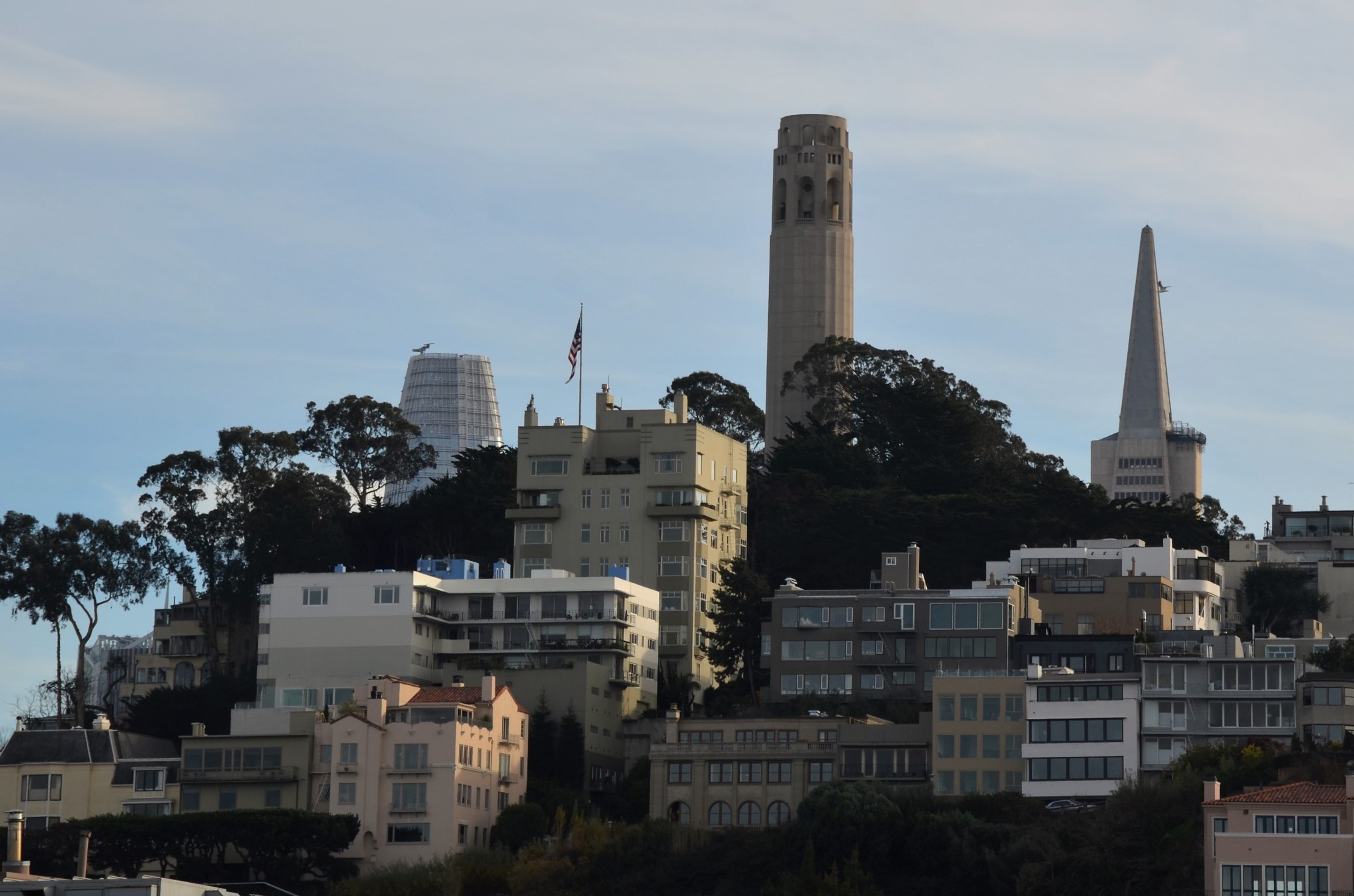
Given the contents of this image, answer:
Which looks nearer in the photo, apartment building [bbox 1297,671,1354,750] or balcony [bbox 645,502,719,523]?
apartment building [bbox 1297,671,1354,750]

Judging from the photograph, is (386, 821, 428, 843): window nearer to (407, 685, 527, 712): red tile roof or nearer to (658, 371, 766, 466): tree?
(407, 685, 527, 712): red tile roof

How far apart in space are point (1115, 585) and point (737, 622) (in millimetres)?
16323

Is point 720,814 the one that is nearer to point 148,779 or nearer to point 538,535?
point 148,779

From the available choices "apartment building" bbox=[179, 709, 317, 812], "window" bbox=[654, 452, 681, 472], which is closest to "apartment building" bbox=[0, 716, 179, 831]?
"apartment building" bbox=[179, 709, 317, 812]

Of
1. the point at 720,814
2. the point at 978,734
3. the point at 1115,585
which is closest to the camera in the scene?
the point at 978,734

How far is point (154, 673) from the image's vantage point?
122m

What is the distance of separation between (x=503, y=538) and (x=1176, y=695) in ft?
127

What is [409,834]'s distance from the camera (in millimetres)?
92250

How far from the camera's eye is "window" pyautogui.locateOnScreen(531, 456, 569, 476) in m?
117

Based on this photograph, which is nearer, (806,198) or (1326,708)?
(1326,708)

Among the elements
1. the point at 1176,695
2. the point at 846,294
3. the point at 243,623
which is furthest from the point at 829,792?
the point at 846,294

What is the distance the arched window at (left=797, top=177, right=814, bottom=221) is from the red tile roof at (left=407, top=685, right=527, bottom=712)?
55.9 metres

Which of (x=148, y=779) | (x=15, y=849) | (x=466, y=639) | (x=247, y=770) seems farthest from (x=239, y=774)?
(x=15, y=849)

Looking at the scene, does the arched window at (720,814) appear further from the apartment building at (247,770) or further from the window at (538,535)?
the window at (538,535)
